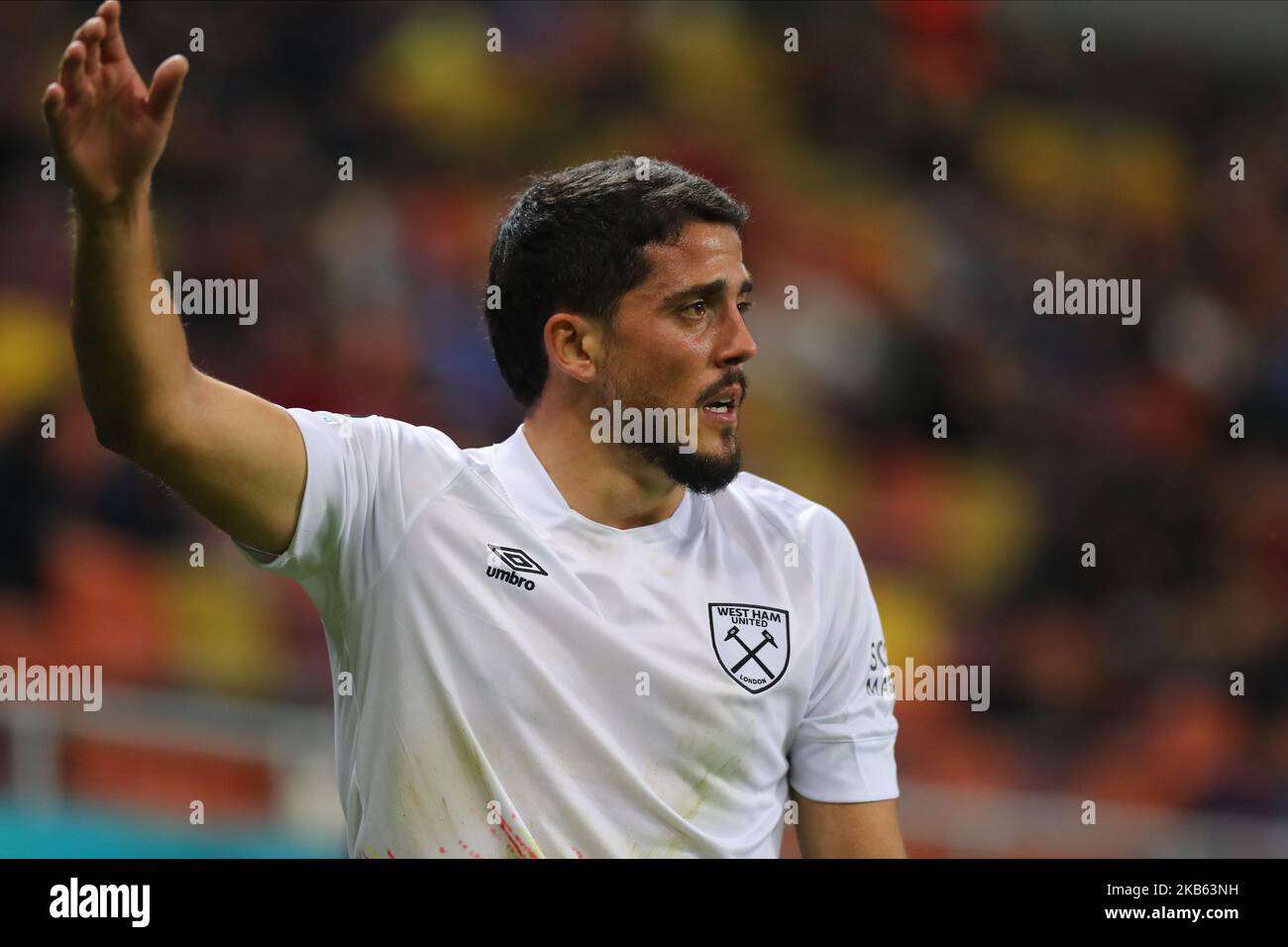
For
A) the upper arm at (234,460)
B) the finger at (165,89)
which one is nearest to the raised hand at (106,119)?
the finger at (165,89)

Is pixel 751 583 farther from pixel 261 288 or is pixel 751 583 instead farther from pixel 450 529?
pixel 261 288

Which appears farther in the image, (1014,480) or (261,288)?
(1014,480)

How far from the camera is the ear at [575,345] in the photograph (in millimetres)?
2891

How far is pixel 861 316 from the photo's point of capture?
761cm

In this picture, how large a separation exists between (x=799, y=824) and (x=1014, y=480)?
490 cm

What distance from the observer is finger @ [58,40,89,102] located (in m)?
2.07

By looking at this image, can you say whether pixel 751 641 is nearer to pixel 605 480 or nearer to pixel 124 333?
pixel 605 480

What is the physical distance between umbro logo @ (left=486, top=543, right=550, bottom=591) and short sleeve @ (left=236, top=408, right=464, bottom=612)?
15cm

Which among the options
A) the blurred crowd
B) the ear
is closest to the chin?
the ear

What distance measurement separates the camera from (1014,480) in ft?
24.6

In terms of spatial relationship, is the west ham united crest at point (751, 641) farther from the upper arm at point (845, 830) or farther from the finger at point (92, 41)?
the finger at point (92, 41)

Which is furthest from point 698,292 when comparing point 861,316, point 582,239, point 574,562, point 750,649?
point 861,316

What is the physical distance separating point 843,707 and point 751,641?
241mm

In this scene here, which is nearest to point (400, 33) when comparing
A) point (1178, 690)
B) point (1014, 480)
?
Result: point (1014, 480)
